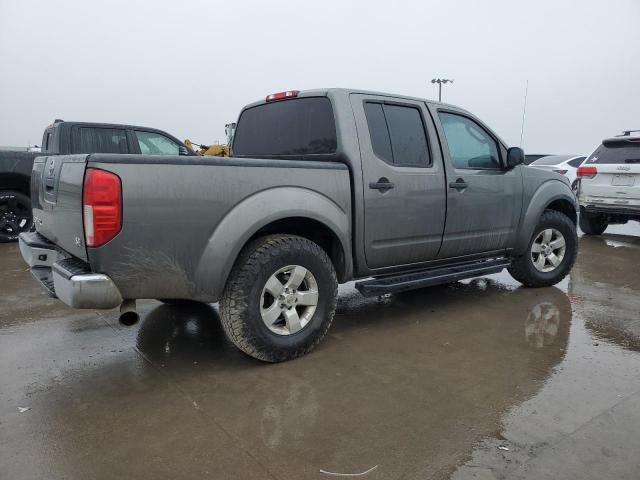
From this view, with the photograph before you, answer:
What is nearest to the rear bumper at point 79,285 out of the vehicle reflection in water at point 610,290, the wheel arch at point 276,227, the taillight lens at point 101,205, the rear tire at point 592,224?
the taillight lens at point 101,205

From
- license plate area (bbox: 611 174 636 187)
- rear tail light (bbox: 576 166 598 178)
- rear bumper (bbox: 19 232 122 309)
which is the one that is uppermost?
rear tail light (bbox: 576 166 598 178)

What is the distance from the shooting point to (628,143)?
314 inches

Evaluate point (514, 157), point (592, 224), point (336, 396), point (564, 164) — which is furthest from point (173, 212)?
point (564, 164)

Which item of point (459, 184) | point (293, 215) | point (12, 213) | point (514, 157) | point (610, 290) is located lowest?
point (610, 290)

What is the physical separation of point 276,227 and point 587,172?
7061 mm

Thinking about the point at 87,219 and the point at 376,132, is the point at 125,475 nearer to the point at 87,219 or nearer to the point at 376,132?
the point at 87,219

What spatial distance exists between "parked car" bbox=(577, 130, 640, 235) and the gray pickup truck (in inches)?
152

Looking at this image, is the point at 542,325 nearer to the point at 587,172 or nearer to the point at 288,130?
the point at 288,130

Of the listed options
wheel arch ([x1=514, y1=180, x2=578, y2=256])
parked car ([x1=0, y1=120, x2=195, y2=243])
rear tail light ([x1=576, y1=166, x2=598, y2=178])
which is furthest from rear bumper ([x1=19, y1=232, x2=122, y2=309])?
rear tail light ([x1=576, y1=166, x2=598, y2=178])

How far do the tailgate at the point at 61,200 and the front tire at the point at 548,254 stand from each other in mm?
4089

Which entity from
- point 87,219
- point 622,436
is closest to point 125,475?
point 87,219

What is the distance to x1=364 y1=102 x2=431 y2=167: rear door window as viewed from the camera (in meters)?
3.72

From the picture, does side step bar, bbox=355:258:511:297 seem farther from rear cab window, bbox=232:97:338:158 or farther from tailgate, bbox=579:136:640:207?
tailgate, bbox=579:136:640:207

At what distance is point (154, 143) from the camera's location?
817 centimetres
